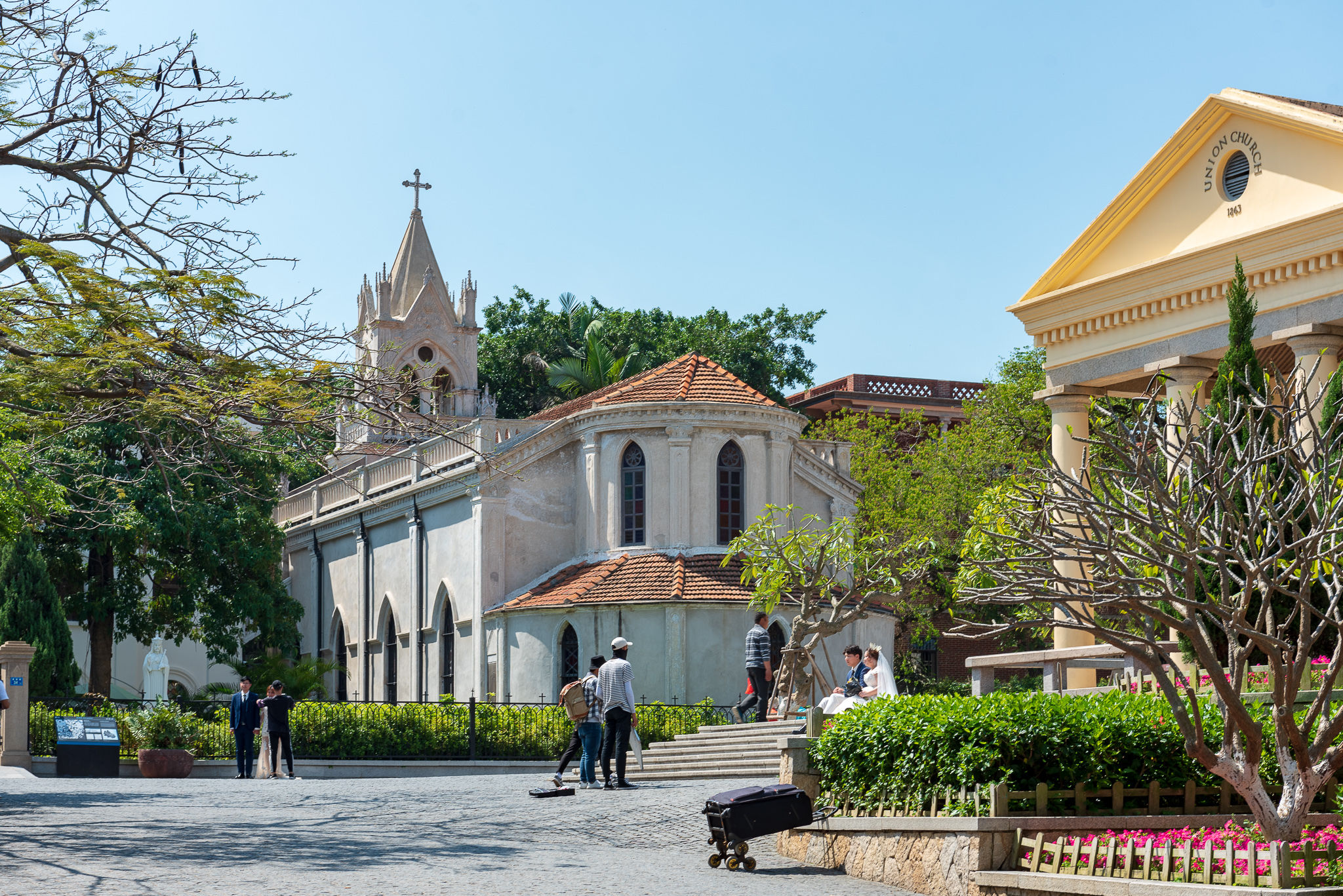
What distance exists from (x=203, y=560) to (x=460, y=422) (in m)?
7.07

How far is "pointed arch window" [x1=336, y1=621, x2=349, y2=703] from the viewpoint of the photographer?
149 feet

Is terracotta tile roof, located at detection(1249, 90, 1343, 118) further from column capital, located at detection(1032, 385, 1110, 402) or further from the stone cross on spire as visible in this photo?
the stone cross on spire

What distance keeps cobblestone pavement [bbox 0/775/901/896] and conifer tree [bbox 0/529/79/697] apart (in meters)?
16.4

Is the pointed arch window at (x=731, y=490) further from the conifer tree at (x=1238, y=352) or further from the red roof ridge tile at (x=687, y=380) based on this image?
the conifer tree at (x=1238, y=352)

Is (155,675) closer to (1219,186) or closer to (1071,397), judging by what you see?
(1071,397)

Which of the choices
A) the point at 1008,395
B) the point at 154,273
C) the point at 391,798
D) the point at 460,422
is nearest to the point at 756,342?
the point at 1008,395

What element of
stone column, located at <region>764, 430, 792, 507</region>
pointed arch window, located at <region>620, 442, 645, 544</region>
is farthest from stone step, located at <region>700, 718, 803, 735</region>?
stone column, located at <region>764, 430, 792, 507</region>

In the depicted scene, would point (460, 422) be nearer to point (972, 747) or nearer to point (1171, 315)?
point (1171, 315)

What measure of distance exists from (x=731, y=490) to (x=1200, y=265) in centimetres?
1361

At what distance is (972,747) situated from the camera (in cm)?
1237

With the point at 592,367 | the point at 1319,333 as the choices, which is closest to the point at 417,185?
the point at 592,367

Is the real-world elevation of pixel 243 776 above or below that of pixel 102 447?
below

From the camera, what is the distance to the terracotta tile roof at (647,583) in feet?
111

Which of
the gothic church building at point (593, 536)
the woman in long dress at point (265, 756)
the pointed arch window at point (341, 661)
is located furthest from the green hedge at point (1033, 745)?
the pointed arch window at point (341, 661)
